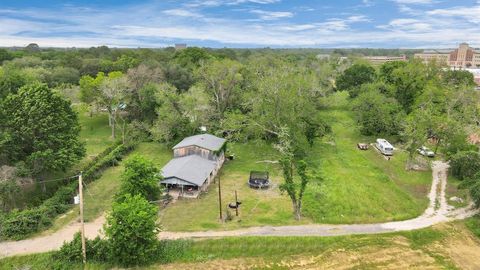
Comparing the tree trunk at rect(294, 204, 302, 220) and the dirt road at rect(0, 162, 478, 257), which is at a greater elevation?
the tree trunk at rect(294, 204, 302, 220)

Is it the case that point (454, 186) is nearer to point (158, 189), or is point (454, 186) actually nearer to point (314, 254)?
point (314, 254)

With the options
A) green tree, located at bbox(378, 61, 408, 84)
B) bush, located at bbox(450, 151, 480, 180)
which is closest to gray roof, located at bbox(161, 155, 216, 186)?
bush, located at bbox(450, 151, 480, 180)

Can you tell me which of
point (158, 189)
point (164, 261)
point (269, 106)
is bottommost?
point (164, 261)

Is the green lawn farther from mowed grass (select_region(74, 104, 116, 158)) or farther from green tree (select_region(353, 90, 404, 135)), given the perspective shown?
green tree (select_region(353, 90, 404, 135))

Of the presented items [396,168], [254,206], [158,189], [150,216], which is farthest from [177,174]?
[396,168]

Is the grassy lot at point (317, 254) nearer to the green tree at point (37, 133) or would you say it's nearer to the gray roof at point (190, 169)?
the gray roof at point (190, 169)

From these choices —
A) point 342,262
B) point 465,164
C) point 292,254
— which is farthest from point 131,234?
point 465,164

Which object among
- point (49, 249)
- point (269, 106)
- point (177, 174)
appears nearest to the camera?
point (49, 249)

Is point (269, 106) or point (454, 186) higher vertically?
point (269, 106)
